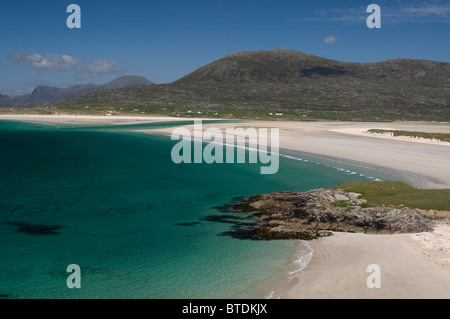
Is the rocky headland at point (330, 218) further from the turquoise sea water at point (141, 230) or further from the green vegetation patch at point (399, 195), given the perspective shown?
the turquoise sea water at point (141, 230)

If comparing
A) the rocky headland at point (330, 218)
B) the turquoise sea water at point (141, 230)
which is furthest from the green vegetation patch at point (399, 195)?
the turquoise sea water at point (141, 230)

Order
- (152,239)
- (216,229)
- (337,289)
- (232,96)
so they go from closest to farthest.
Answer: (337,289) < (152,239) < (216,229) < (232,96)

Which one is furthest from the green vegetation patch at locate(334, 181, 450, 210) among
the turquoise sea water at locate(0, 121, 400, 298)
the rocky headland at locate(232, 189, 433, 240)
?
the turquoise sea water at locate(0, 121, 400, 298)

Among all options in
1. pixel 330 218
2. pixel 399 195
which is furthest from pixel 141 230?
pixel 399 195

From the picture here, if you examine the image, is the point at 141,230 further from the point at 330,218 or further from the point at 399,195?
the point at 399,195

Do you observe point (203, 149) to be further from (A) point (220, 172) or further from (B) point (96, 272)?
(B) point (96, 272)

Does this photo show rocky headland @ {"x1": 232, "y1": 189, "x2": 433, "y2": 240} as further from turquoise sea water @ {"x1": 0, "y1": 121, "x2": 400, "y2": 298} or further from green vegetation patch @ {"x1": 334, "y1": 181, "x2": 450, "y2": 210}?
turquoise sea water @ {"x1": 0, "y1": 121, "x2": 400, "y2": 298}

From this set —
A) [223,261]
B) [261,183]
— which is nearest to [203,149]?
[261,183]
